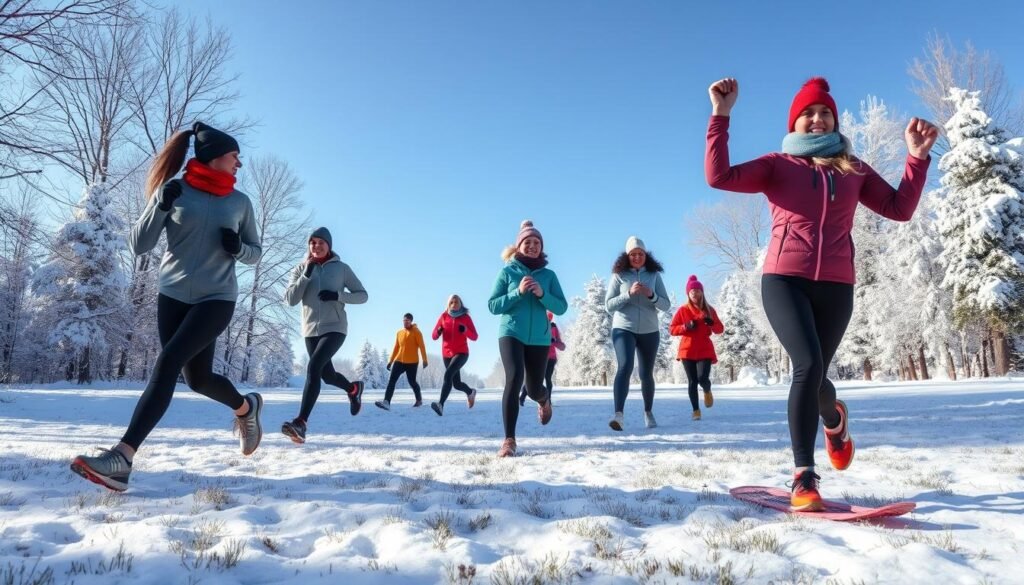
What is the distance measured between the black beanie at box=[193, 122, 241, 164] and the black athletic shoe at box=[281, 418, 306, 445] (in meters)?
3.21

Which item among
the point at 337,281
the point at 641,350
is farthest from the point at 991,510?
the point at 337,281

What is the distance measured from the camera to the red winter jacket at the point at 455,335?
10.9m

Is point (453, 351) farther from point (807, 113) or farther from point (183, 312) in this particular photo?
point (807, 113)

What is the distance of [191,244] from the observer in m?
3.78

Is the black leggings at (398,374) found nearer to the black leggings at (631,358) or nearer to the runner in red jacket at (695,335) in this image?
the black leggings at (631,358)

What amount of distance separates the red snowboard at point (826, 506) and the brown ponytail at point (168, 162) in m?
4.72

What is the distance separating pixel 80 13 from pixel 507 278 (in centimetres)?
811

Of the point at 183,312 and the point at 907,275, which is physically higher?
the point at 907,275

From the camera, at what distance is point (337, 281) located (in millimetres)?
7098

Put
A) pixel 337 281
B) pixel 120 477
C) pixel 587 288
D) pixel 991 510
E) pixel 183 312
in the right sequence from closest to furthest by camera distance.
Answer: pixel 991 510 < pixel 120 477 < pixel 183 312 < pixel 337 281 < pixel 587 288

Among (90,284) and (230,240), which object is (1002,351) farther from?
(90,284)

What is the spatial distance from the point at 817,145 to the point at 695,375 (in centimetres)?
598

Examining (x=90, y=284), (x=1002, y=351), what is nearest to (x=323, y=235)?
(x=90, y=284)

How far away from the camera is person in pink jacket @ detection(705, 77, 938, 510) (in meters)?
3.03
